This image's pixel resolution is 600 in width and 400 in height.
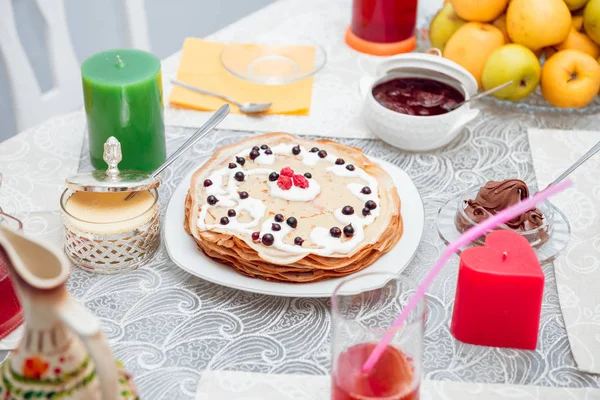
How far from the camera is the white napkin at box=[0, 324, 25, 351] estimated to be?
102 cm

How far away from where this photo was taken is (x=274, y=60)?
5.71 ft

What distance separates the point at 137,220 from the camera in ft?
3.71

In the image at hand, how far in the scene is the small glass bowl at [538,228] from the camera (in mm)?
1182

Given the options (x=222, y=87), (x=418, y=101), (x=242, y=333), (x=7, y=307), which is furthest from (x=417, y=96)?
(x=7, y=307)

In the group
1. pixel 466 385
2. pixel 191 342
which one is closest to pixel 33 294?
pixel 191 342

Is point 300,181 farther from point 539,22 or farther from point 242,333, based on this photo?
point 539,22

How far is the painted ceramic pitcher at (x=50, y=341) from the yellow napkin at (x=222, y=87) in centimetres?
88

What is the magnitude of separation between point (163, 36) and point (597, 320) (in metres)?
2.41

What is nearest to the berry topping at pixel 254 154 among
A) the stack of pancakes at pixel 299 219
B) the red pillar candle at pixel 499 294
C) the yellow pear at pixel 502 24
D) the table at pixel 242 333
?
the stack of pancakes at pixel 299 219

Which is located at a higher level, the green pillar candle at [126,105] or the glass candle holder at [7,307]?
the green pillar candle at [126,105]

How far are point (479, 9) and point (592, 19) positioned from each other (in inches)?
8.9

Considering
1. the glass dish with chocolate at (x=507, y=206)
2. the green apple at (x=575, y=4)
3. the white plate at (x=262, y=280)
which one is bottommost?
the white plate at (x=262, y=280)

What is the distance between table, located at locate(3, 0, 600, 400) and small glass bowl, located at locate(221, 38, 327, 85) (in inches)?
22.6

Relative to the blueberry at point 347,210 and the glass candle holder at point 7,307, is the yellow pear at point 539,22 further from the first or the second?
the glass candle holder at point 7,307
